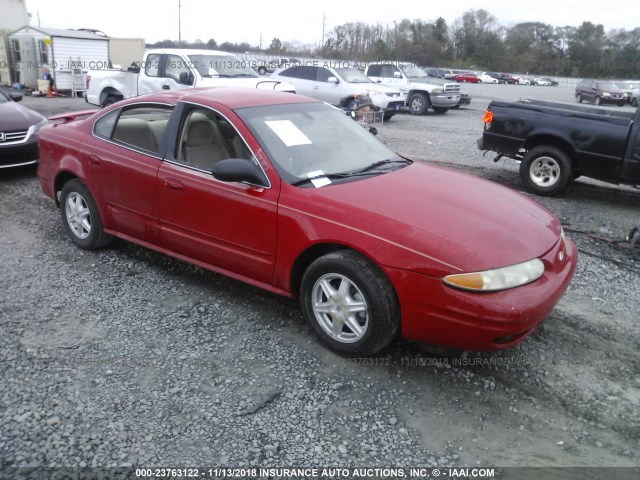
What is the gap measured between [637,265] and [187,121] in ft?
14.2

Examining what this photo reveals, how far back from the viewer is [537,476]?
8.55ft

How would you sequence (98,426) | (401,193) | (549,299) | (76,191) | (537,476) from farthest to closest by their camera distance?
1. (76,191)
2. (401,193)
3. (549,299)
4. (98,426)
5. (537,476)

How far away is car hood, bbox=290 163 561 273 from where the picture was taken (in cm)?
309

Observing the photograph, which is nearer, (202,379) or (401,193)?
(202,379)

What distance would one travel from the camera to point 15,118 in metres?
7.71

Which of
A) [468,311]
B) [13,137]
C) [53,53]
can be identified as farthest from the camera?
[53,53]

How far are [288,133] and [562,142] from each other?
509cm

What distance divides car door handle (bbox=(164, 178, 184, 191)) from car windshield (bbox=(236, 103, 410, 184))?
2.26ft

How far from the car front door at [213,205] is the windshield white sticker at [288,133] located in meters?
0.23

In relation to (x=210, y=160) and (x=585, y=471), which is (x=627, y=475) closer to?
(x=585, y=471)

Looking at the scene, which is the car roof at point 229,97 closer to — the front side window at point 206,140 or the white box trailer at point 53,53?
the front side window at point 206,140

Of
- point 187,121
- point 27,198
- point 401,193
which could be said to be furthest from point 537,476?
point 27,198

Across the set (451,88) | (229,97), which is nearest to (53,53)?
(451,88)

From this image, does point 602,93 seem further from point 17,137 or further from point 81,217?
point 81,217
